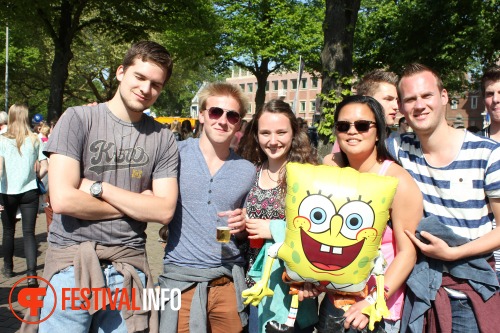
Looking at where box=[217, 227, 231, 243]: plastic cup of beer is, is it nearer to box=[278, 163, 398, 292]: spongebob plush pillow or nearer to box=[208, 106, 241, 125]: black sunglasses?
box=[278, 163, 398, 292]: spongebob plush pillow

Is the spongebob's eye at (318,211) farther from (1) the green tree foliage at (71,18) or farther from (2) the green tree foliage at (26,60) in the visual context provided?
(2) the green tree foliage at (26,60)

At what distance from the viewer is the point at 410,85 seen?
2.52 meters

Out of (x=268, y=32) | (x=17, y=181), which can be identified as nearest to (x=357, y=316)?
(x=17, y=181)

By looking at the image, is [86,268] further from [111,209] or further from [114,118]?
[114,118]

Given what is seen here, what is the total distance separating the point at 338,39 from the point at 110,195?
6059 mm

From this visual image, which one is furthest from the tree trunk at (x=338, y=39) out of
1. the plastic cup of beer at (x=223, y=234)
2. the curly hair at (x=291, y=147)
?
the plastic cup of beer at (x=223, y=234)

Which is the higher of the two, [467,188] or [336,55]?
[336,55]

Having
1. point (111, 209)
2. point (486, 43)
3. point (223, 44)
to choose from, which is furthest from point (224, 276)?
point (223, 44)

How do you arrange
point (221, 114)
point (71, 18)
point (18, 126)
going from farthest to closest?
point (71, 18)
point (18, 126)
point (221, 114)

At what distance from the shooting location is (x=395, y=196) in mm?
2328

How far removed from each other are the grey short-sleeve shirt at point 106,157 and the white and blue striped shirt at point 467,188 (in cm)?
152

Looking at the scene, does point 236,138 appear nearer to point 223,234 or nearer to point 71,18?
point 223,234

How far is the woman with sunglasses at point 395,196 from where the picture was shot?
2.32 metres

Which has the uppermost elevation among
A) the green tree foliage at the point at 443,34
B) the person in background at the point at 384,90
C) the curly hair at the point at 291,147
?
the green tree foliage at the point at 443,34
